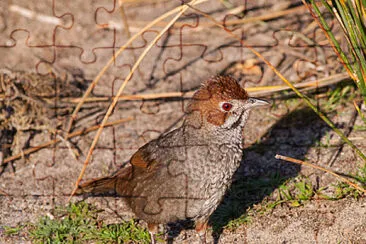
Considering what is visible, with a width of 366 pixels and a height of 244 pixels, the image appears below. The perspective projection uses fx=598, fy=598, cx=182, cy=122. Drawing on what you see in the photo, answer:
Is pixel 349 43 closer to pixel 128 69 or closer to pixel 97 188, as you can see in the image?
pixel 97 188

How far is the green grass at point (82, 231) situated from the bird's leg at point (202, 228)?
1.40ft

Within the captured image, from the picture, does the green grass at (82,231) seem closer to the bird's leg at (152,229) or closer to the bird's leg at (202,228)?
the bird's leg at (152,229)

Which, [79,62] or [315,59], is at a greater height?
[79,62]

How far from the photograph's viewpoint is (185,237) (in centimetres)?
442

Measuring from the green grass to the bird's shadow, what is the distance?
59 centimetres

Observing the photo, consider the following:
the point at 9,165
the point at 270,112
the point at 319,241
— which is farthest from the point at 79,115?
the point at 319,241

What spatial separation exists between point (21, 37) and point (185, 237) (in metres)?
3.80

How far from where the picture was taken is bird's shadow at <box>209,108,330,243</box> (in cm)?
455

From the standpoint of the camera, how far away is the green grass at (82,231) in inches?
172
